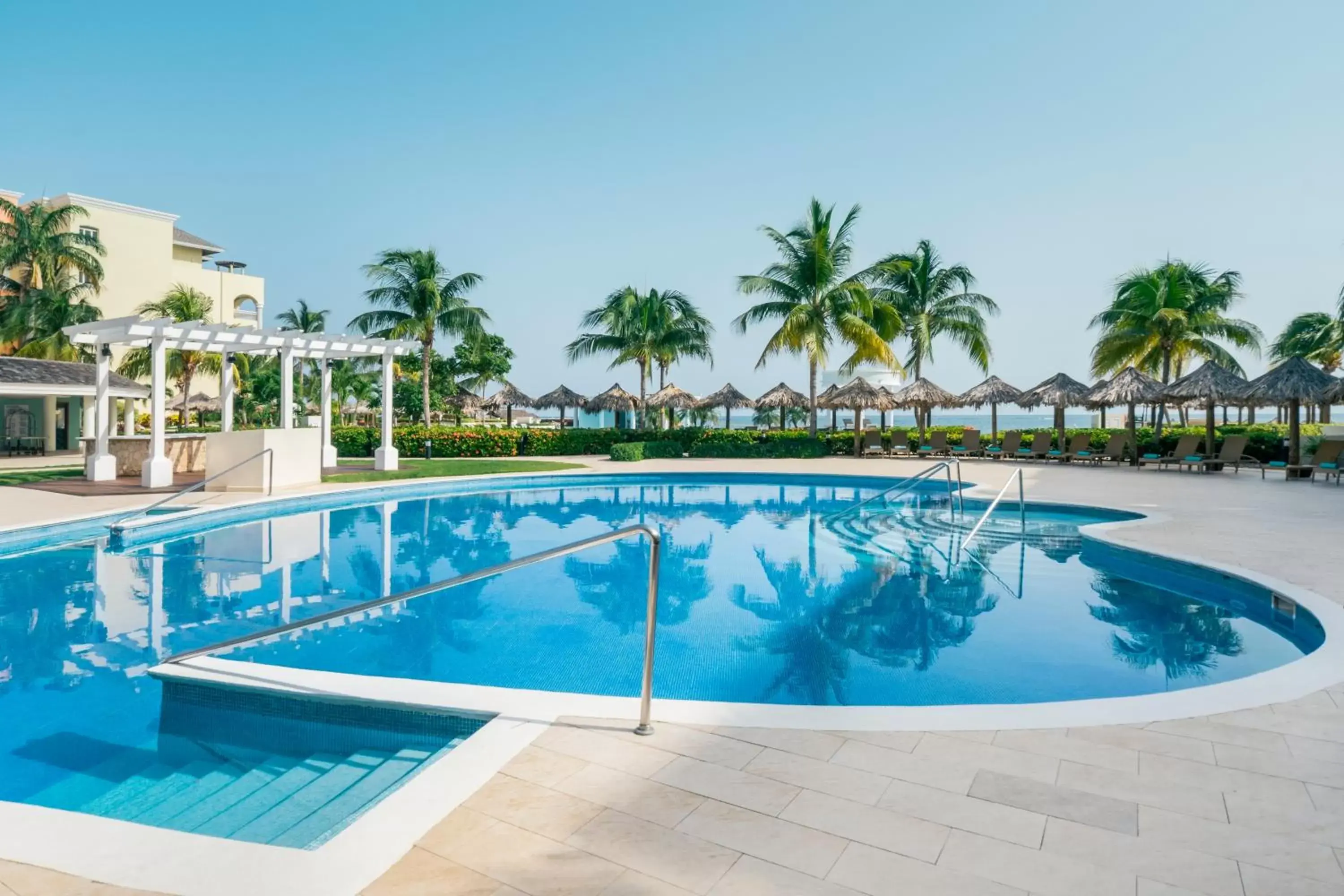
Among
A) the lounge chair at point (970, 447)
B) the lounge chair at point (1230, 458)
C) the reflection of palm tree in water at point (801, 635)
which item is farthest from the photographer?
the lounge chair at point (970, 447)

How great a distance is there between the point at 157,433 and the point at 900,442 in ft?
68.5

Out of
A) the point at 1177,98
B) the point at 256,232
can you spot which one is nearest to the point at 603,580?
the point at 1177,98

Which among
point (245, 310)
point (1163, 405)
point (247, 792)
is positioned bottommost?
point (247, 792)

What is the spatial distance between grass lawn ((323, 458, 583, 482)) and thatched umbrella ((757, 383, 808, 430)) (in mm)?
9263

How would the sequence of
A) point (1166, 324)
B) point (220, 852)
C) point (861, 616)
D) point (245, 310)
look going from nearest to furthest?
point (220, 852) < point (861, 616) < point (1166, 324) < point (245, 310)

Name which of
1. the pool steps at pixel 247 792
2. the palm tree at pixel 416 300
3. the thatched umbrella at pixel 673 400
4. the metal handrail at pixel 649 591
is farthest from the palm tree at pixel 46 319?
the metal handrail at pixel 649 591

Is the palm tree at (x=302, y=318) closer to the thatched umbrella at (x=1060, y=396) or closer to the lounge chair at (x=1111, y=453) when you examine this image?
the thatched umbrella at (x=1060, y=396)

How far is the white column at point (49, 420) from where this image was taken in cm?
2505

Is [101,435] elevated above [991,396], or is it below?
below

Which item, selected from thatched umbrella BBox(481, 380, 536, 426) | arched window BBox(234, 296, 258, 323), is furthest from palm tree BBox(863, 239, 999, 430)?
arched window BBox(234, 296, 258, 323)

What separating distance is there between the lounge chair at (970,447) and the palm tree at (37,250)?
1232 inches

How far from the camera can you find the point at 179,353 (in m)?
31.6

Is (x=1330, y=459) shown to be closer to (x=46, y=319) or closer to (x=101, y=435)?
(x=101, y=435)

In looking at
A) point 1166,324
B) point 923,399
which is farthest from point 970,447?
point 1166,324
